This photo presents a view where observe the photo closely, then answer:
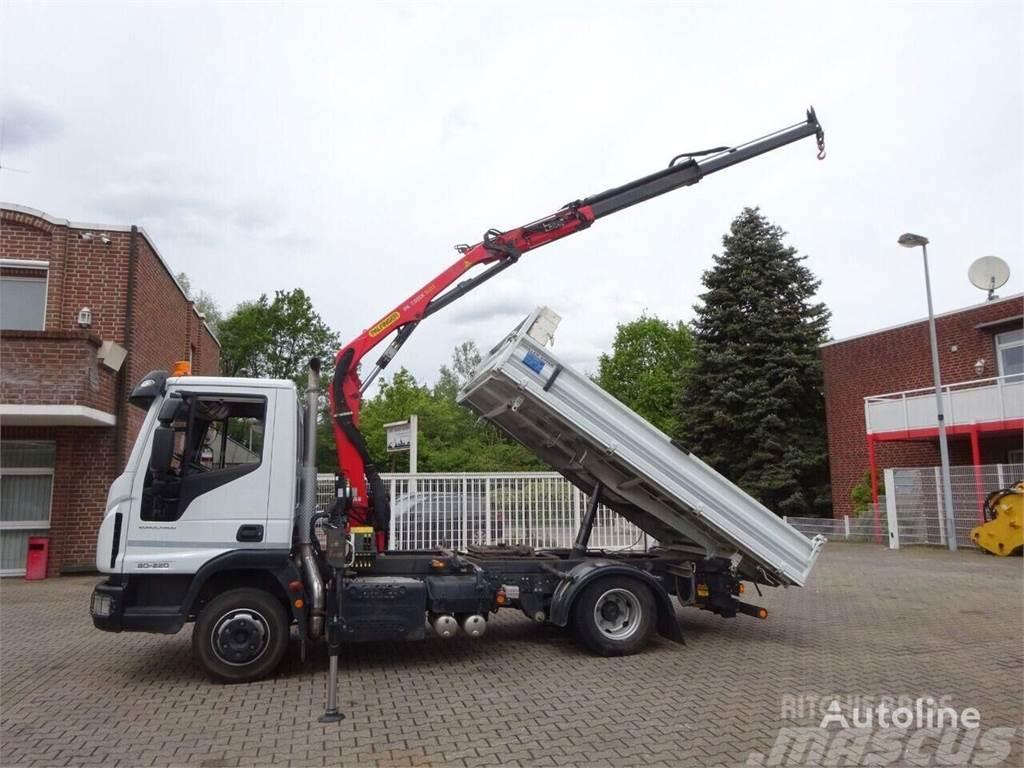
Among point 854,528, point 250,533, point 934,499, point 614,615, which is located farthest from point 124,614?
point 854,528

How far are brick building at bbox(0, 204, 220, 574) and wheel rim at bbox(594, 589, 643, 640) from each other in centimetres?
953

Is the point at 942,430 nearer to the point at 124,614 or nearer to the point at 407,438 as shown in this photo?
the point at 407,438

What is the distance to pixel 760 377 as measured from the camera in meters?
27.5

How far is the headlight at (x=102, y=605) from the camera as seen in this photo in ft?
19.5

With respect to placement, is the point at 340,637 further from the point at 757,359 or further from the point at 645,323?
the point at 645,323

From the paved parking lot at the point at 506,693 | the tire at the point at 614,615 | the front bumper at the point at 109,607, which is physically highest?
the front bumper at the point at 109,607

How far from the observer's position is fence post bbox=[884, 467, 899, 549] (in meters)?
19.5

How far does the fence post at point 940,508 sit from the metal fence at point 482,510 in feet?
35.4

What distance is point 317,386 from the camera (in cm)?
696

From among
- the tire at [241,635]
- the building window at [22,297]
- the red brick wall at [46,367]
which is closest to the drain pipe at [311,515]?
the tire at [241,635]

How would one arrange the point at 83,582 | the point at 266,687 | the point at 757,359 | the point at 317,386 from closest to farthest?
1. the point at 266,687
2. the point at 317,386
3. the point at 83,582
4. the point at 757,359

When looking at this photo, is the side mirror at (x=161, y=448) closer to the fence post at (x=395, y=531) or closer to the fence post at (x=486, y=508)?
the fence post at (x=395, y=531)

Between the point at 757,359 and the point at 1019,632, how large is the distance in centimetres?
2010

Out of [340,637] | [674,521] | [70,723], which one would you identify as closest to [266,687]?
[340,637]
